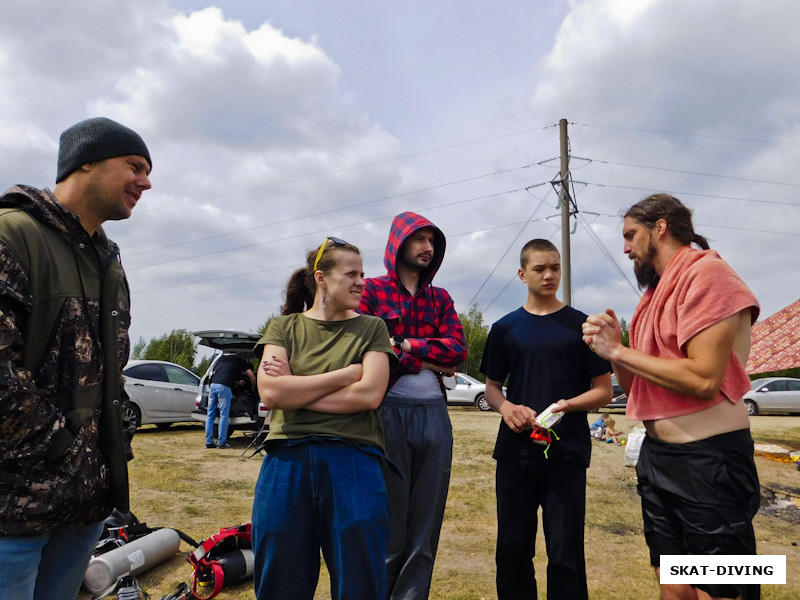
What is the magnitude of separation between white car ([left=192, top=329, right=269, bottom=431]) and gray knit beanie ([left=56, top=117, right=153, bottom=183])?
791 centimetres

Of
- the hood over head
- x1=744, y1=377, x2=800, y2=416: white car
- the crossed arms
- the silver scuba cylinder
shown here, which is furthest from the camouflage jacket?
x1=744, y1=377, x2=800, y2=416: white car

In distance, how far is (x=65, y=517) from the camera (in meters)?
1.73

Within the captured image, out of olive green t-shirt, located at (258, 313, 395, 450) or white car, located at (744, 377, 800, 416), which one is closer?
olive green t-shirt, located at (258, 313, 395, 450)

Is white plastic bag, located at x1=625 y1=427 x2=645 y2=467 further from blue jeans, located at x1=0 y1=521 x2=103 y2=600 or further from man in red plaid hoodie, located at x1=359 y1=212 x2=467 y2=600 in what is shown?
blue jeans, located at x1=0 y1=521 x2=103 y2=600

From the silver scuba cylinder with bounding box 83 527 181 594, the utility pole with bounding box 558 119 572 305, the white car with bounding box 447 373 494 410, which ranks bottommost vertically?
the silver scuba cylinder with bounding box 83 527 181 594

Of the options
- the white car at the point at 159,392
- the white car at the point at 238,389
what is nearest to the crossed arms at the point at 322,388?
the white car at the point at 238,389

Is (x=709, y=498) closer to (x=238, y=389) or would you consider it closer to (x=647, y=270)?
(x=647, y=270)

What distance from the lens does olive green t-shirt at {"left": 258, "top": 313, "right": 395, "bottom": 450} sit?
2320 millimetres

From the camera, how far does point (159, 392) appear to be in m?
11.5

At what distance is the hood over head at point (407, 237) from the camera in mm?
3195

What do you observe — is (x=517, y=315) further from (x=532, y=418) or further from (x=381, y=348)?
(x=381, y=348)

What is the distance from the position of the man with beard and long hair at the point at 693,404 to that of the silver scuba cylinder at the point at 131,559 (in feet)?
9.89

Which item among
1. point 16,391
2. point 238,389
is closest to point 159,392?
point 238,389

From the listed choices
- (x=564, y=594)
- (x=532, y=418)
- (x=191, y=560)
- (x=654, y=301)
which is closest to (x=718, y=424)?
(x=654, y=301)
